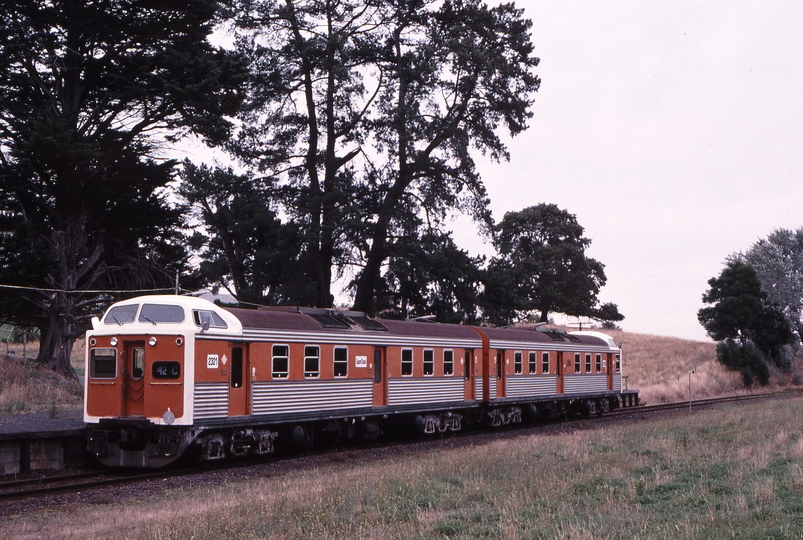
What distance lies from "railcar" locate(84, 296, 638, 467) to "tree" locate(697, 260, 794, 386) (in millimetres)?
32431

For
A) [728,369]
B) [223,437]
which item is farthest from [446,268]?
[728,369]

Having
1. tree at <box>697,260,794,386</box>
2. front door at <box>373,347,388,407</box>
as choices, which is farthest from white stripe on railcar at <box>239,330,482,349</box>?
tree at <box>697,260,794,386</box>

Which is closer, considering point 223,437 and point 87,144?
point 223,437

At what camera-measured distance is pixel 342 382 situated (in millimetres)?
20922

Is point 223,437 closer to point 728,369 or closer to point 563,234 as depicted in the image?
point 728,369

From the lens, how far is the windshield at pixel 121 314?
57.9ft

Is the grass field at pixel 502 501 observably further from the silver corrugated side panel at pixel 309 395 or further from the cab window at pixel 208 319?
the cab window at pixel 208 319

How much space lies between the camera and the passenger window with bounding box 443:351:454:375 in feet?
82.9

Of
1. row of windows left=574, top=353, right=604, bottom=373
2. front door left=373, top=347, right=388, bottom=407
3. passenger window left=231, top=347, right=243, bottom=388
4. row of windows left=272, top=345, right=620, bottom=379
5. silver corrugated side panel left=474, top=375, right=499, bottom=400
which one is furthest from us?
row of windows left=574, top=353, right=604, bottom=373

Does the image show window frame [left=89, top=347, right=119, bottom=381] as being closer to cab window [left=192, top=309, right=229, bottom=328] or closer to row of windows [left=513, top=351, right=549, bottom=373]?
cab window [left=192, top=309, right=229, bottom=328]

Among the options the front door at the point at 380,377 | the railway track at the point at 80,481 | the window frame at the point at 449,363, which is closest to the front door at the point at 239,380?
the railway track at the point at 80,481

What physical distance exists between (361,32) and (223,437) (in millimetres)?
24649

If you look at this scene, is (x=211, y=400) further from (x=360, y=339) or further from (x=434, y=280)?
(x=434, y=280)

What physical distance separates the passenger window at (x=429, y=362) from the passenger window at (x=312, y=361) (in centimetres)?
511
